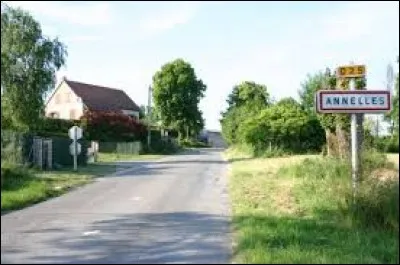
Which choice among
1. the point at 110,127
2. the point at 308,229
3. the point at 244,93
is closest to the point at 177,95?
the point at 244,93

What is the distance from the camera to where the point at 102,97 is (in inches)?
3777

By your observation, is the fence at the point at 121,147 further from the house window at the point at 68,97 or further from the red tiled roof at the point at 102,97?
the house window at the point at 68,97

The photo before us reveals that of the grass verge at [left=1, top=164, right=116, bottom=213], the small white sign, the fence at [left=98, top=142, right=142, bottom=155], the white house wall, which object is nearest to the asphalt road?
the grass verge at [left=1, top=164, right=116, bottom=213]

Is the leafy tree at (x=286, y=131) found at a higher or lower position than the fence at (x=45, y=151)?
higher

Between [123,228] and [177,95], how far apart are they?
8005 centimetres

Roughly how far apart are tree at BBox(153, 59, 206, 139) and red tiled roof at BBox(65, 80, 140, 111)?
664 centimetres

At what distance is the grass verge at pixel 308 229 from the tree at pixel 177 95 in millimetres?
73592

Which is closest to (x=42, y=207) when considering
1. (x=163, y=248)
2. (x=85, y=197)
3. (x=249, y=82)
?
(x=85, y=197)

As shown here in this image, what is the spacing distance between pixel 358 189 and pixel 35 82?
25873mm

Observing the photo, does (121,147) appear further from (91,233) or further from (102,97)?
(91,233)

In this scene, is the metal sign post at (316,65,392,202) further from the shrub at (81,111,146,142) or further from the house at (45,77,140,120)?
the house at (45,77,140,120)

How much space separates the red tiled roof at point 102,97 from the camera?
90938 mm

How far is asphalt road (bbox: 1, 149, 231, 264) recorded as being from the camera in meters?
10.4

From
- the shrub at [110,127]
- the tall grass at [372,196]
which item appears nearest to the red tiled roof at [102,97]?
the shrub at [110,127]
